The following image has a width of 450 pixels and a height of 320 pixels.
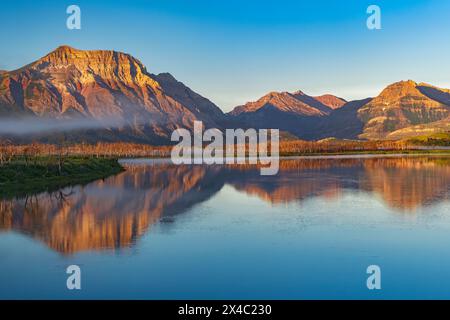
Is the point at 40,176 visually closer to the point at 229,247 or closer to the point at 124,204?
the point at 124,204

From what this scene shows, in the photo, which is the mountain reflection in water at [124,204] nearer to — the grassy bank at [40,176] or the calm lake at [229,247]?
the calm lake at [229,247]

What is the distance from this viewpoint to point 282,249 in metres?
27.6

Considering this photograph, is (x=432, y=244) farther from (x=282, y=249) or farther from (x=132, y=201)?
(x=132, y=201)

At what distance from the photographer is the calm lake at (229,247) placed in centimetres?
2091

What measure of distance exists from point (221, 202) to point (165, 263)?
2724 centimetres

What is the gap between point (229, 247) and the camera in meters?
A: 28.5

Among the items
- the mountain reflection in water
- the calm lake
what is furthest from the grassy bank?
the calm lake

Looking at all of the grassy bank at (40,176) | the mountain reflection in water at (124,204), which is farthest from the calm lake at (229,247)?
the grassy bank at (40,176)

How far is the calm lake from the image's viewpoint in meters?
20.9

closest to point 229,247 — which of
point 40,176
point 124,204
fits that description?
point 124,204

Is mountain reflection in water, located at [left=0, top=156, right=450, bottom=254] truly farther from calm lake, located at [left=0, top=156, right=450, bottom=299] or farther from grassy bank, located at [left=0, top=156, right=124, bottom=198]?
grassy bank, located at [left=0, top=156, right=124, bottom=198]

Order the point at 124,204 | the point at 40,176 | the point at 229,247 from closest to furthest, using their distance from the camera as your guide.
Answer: the point at 229,247, the point at 124,204, the point at 40,176

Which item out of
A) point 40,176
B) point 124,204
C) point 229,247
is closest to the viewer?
point 229,247
